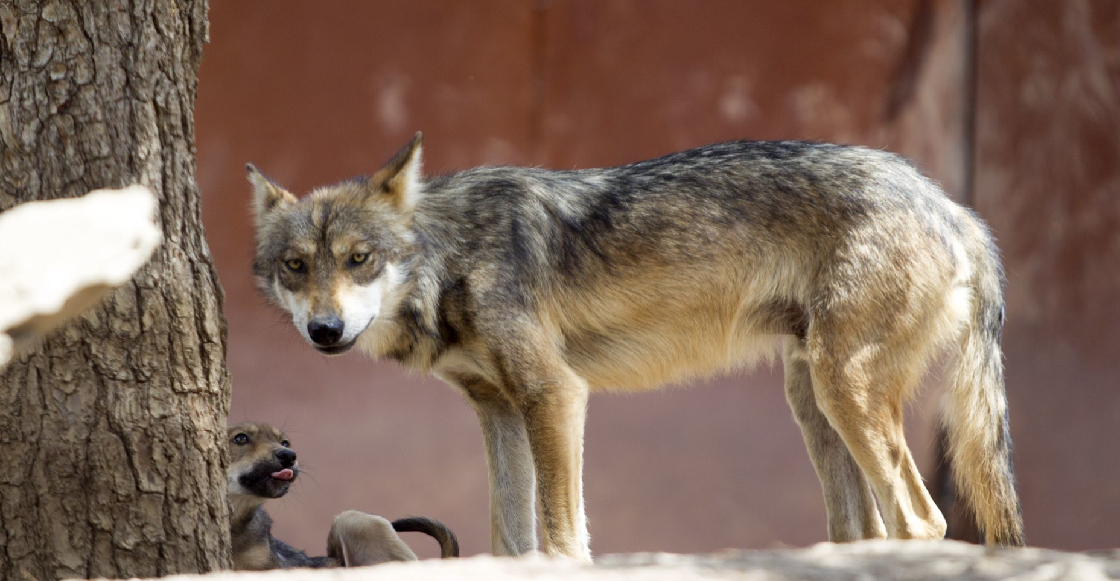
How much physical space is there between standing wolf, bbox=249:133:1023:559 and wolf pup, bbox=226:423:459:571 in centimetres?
48

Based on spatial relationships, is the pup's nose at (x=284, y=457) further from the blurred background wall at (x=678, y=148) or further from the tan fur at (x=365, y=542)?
the blurred background wall at (x=678, y=148)

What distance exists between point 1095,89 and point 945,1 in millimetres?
1059

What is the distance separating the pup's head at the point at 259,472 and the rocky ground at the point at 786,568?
1.57 metres

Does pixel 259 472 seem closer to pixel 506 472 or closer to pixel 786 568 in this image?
pixel 506 472

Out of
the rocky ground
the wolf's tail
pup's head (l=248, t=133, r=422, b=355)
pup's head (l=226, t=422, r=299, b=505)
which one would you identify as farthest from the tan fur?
the wolf's tail

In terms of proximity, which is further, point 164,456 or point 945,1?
point 945,1

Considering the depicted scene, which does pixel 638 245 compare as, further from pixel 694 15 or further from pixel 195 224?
pixel 694 15

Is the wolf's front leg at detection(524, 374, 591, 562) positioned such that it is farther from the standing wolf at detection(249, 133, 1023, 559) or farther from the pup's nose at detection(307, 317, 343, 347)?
the pup's nose at detection(307, 317, 343, 347)

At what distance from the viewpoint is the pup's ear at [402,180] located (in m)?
4.75

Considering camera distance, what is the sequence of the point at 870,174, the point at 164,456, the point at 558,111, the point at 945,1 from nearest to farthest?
the point at 164,456 → the point at 870,174 → the point at 558,111 → the point at 945,1

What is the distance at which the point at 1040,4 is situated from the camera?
7.39 metres

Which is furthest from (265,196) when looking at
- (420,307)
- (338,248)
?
(420,307)

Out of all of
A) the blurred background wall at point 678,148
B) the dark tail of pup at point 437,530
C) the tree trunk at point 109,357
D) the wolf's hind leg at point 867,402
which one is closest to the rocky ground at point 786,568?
the tree trunk at point 109,357

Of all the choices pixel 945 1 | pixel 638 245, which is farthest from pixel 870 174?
pixel 945 1
